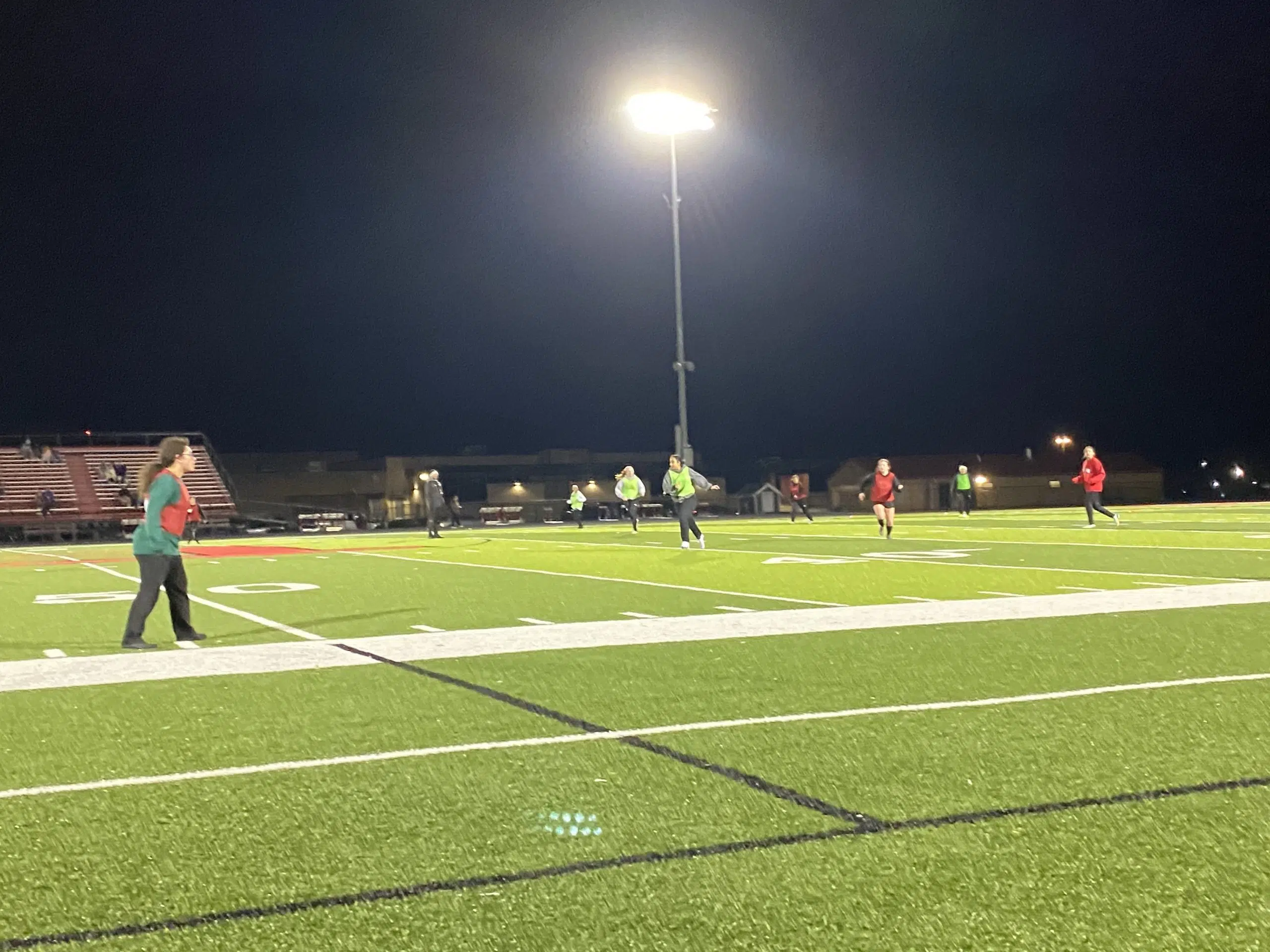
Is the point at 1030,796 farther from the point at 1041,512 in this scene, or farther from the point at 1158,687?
the point at 1041,512

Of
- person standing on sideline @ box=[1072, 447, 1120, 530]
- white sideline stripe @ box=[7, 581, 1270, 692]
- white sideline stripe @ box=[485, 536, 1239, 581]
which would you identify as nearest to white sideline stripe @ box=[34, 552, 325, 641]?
white sideline stripe @ box=[7, 581, 1270, 692]

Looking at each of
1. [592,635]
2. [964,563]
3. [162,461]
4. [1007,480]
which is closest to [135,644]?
[162,461]

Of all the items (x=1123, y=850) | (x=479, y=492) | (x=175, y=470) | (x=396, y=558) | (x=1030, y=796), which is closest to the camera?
(x=1123, y=850)

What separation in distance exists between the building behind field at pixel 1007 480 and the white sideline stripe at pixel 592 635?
6526 cm

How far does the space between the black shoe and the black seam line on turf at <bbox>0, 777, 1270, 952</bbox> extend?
22.4 feet

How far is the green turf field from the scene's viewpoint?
3334 mm

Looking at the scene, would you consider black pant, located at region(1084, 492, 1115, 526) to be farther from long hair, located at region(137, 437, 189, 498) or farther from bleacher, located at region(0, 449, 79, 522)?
bleacher, located at region(0, 449, 79, 522)

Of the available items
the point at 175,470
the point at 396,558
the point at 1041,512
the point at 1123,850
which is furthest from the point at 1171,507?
the point at 1123,850

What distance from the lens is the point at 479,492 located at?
79.1 metres

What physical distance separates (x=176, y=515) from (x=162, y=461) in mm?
447

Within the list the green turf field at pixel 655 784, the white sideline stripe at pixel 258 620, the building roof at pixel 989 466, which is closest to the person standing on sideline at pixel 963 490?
the white sideline stripe at pixel 258 620

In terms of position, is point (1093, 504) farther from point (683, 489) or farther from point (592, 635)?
point (592, 635)

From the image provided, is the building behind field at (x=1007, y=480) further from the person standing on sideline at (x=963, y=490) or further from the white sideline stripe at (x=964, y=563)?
the white sideline stripe at (x=964, y=563)

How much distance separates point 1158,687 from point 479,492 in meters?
73.4
